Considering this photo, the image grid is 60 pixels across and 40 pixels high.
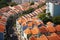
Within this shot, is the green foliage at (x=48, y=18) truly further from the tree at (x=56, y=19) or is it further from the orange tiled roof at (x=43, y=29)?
the orange tiled roof at (x=43, y=29)

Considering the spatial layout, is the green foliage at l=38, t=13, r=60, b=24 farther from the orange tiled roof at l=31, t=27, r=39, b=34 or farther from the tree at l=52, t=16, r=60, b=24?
the orange tiled roof at l=31, t=27, r=39, b=34

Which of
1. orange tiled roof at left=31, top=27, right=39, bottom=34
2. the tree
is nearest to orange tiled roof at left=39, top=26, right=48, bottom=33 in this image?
orange tiled roof at left=31, top=27, right=39, bottom=34

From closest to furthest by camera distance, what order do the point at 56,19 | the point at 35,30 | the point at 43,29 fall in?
1. the point at 35,30
2. the point at 43,29
3. the point at 56,19

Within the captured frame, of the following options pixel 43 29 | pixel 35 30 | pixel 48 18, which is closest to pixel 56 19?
pixel 48 18

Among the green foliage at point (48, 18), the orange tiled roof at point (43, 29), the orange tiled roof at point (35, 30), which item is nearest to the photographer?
the orange tiled roof at point (35, 30)

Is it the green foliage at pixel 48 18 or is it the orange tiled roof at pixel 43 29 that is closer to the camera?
the orange tiled roof at pixel 43 29

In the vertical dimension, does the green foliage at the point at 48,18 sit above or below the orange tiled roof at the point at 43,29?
below

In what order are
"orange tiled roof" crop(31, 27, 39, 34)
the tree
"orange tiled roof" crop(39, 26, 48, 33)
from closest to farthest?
"orange tiled roof" crop(31, 27, 39, 34), "orange tiled roof" crop(39, 26, 48, 33), the tree

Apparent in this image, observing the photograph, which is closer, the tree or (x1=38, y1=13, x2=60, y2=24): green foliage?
the tree

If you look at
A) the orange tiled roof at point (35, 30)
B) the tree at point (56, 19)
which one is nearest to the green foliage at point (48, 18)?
the tree at point (56, 19)

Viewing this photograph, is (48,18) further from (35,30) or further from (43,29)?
(35,30)

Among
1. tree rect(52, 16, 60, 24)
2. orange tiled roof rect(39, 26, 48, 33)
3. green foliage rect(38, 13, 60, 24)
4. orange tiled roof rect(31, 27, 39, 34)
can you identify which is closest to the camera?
orange tiled roof rect(31, 27, 39, 34)
